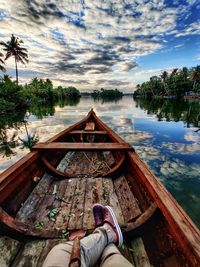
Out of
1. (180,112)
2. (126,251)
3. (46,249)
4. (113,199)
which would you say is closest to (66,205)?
(113,199)

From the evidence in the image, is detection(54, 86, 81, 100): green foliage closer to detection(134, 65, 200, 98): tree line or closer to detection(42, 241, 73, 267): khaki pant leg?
detection(134, 65, 200, 98): tree line

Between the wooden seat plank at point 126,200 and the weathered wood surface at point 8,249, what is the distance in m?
1.46

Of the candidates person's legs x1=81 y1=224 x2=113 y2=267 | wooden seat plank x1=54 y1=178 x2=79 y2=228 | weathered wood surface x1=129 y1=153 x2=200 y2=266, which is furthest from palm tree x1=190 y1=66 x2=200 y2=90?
person's legs x1=81 y1=224 x2=113 y2=267

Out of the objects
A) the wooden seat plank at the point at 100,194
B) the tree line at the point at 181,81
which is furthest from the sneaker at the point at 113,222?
the tree line at the point at 181,81

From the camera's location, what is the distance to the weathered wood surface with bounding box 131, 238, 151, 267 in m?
1.95

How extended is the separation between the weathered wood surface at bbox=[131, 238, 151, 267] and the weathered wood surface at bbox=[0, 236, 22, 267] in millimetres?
1321

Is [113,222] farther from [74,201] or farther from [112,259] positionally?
[74,201]

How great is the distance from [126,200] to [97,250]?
55.3 inches

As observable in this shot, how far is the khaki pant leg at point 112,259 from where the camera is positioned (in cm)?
157

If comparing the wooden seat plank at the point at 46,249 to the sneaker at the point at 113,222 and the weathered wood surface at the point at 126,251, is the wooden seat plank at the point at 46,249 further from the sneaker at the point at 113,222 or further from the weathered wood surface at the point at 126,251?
the weathered wood surface at the point at 126,251

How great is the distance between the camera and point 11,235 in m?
2.15

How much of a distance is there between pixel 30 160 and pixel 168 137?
9.87 m

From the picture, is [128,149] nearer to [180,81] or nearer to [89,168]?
[89,168]

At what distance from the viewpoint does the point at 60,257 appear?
1553mm
